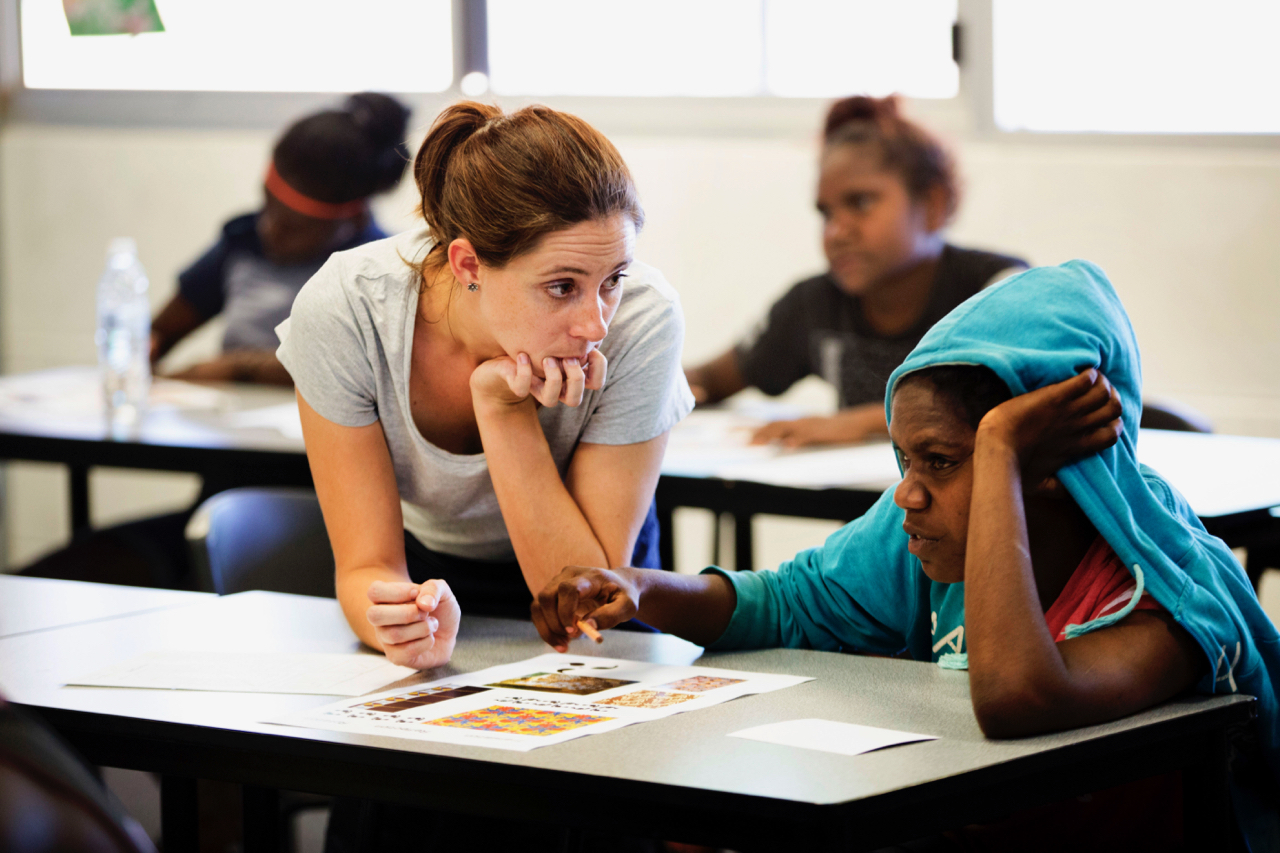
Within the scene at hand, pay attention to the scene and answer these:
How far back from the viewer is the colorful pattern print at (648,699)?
4.33ft

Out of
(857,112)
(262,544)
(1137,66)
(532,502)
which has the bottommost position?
(262,544)

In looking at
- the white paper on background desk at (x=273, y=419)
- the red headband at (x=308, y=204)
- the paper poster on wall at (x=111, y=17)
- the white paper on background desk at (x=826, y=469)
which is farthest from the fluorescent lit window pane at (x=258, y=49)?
the white paper on background desk at (x=826, y=469)

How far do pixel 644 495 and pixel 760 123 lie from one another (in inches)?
95.0

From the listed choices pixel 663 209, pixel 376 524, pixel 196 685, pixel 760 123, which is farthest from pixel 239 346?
pixel 196 685

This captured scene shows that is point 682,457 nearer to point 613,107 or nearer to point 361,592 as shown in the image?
point 361,592

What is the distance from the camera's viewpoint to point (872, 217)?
10.2 ft

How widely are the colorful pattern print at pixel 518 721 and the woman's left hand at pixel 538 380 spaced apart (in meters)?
0.44

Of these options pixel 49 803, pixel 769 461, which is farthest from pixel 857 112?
pixel 49 803

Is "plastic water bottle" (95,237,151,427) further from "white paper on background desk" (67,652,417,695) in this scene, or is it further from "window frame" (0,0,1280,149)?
"white paper on background desk" (67,652,417,695)

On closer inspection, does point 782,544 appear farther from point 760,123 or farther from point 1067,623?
point 1067,623

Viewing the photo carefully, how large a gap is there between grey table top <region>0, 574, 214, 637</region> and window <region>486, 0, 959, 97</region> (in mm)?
2597

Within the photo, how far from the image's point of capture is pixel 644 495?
5.69 feet

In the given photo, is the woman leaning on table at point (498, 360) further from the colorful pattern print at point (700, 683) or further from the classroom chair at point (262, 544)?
the classroom chair at point (262, 544)

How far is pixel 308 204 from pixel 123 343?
551 millimetres
